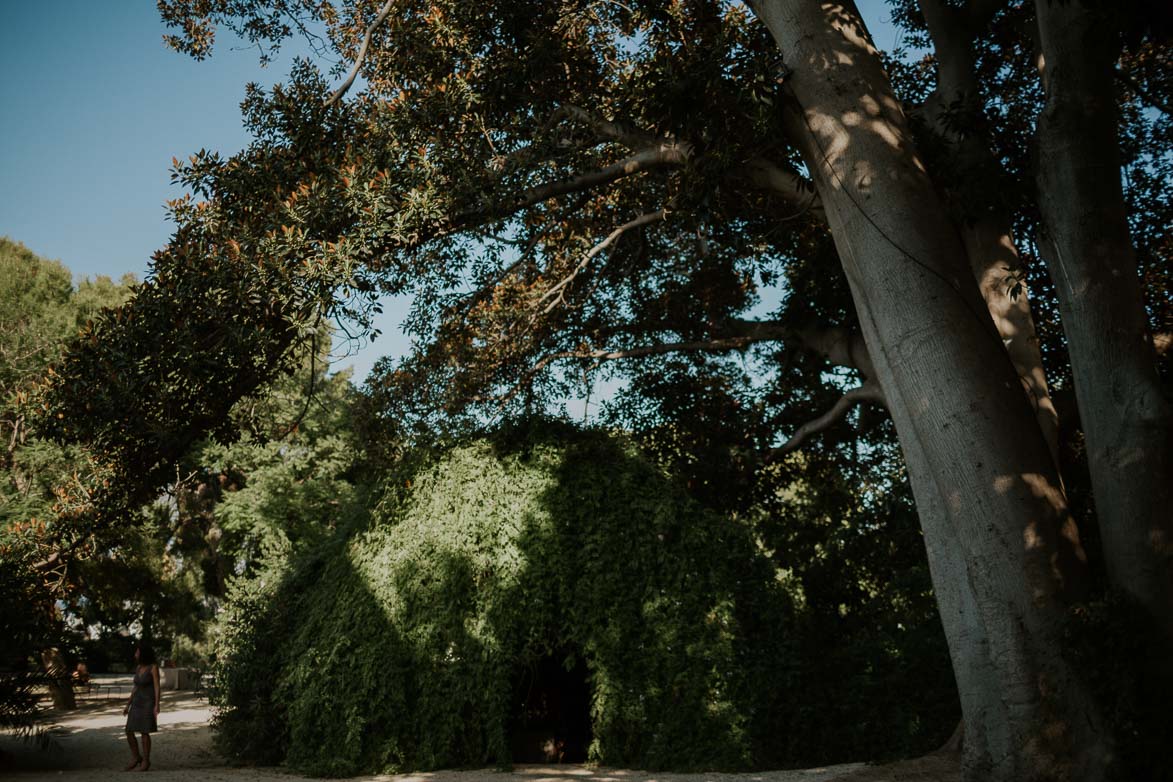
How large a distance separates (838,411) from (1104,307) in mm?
4548

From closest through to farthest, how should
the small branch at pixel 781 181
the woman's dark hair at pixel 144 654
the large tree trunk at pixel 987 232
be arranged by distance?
the large tree trunk at pixel 987 232 < the small branch at pixel 781 181 < the woman's dark hair at pixel 144 654

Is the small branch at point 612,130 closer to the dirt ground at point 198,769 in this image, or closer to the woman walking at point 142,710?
the dirt ground at point 198,769

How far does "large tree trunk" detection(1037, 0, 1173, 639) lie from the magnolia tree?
2 centimetres

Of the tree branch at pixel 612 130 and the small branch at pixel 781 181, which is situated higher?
the tree branch at pixel 612 130

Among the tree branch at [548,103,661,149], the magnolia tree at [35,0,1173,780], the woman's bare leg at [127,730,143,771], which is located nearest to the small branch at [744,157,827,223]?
the magnolia tree at [35,0,1173,780]

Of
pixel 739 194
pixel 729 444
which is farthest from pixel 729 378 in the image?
pixel 739 194

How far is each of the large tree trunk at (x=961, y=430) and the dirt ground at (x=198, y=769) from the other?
1.72 meters

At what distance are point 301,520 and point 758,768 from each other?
58.0ft

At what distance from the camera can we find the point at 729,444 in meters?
13.0

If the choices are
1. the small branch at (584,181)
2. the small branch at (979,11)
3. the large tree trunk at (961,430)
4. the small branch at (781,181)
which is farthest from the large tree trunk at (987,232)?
the small branch at (584,181)

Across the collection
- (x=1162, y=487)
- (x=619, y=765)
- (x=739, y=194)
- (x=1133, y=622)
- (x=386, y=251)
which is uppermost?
(x=739, y=194)

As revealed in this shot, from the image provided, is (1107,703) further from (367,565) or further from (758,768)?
(367,565)

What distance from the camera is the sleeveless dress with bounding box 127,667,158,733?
36.4 feet

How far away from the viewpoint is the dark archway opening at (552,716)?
36.8ft
